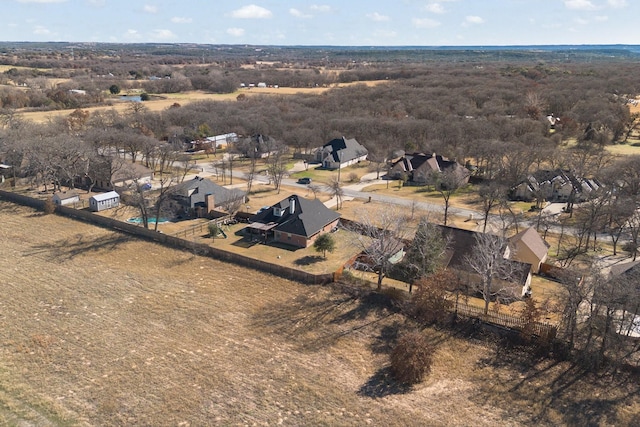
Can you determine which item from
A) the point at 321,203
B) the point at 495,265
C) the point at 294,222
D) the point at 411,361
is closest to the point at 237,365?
the point at 411,361

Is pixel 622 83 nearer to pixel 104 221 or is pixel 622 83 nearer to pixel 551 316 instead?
pixel 551 316

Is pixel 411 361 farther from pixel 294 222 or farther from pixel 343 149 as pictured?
pixel 343 149

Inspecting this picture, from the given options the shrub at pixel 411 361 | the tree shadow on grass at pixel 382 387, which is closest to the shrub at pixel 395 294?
the shrub at pixel 411 361

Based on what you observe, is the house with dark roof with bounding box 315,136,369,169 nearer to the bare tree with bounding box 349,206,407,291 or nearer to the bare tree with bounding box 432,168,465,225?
the bare tree with bounding box 432,168,465,225

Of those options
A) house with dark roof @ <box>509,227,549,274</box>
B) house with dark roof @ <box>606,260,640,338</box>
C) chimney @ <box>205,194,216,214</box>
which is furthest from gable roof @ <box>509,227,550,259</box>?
chimney @ <box>205,194,216,214</box>

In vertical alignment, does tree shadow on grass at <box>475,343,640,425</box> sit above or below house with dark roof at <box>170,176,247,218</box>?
below

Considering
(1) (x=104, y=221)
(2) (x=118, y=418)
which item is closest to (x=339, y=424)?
(2) (x=118, y=418)
